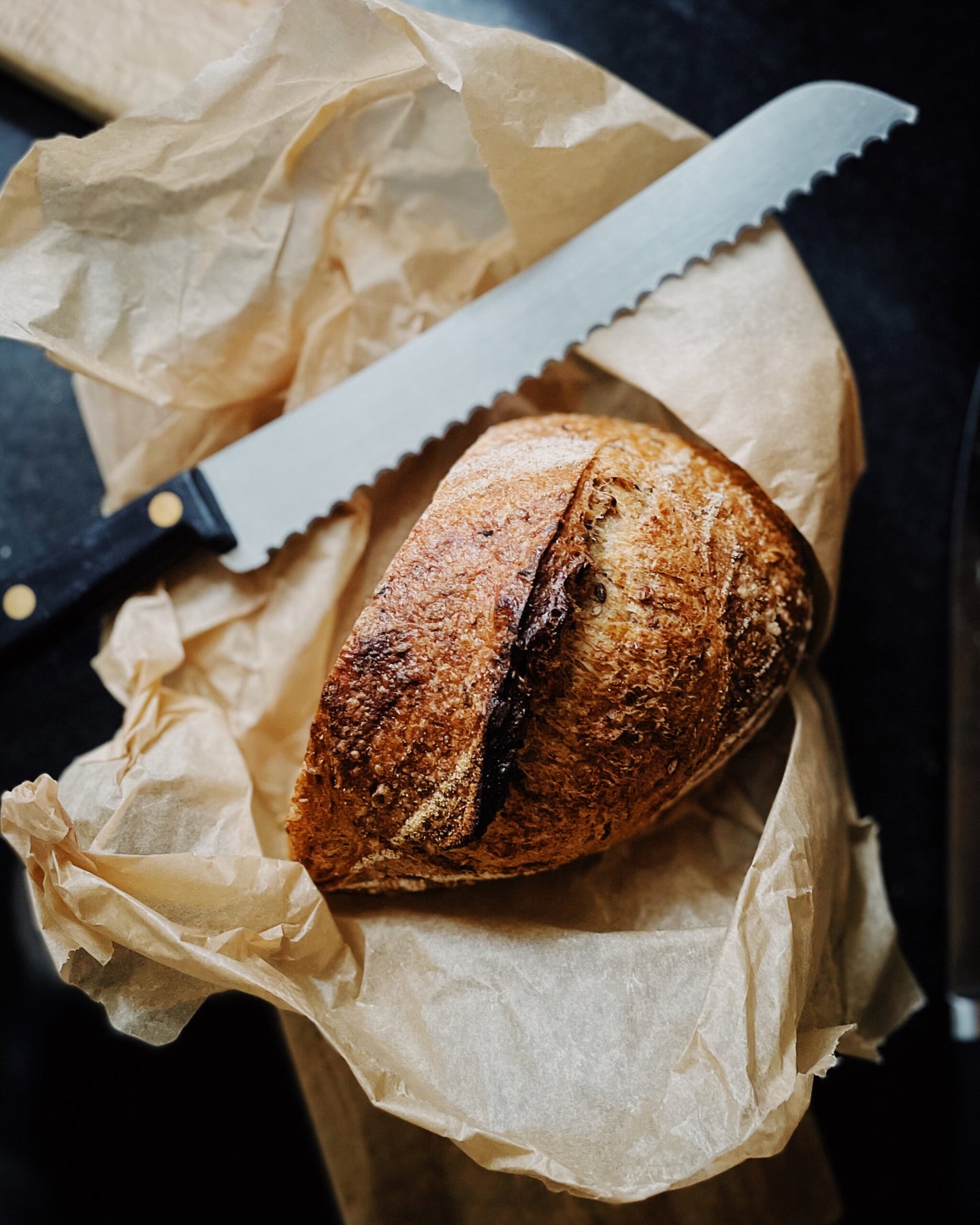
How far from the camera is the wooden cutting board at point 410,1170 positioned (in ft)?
3.43

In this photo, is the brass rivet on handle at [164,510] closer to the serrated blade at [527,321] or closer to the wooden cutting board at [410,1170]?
the serrated blade at [527,321]

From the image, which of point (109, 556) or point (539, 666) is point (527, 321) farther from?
point (109, 556)

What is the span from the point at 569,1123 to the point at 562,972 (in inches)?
5.3

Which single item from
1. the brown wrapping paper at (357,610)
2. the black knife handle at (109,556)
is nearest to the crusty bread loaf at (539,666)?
the brown wrapping paper at (357,610)

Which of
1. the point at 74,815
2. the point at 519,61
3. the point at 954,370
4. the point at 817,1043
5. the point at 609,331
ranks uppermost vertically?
the point at 519,61

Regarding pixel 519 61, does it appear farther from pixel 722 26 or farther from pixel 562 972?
pixel 562 972

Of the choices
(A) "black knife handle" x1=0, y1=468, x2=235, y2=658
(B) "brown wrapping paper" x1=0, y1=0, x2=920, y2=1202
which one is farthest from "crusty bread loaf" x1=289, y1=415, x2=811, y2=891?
(A) "black knife handle" x1=0, y1=468, x2=235, y2=658

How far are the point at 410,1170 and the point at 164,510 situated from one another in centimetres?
82

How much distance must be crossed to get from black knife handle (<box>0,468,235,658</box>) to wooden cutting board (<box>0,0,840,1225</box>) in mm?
533

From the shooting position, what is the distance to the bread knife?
1.00m

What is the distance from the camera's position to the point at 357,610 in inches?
43.6

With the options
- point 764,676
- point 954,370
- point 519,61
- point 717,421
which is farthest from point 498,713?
point 954,370

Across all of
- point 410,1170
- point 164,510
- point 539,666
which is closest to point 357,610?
point 164,510

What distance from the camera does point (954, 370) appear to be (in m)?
1.23
